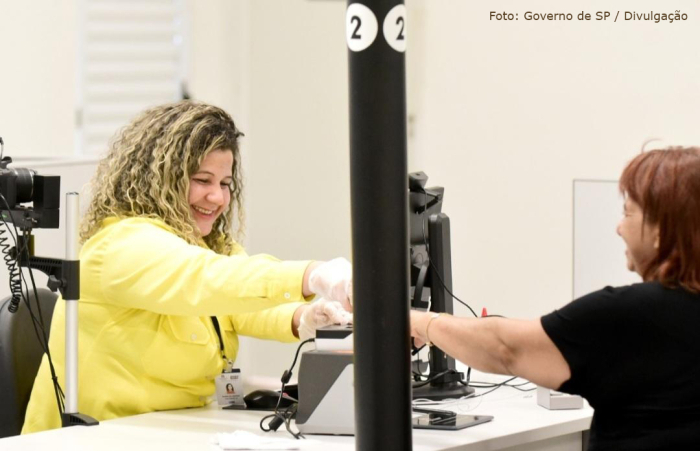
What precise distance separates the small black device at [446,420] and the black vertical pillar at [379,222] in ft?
1.86

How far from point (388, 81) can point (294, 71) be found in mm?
3070

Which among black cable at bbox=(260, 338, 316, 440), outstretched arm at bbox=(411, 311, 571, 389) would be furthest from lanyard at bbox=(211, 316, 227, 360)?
outstretched arm at bbox=(411, 311, 571, 389)

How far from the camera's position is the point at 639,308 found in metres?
1.57

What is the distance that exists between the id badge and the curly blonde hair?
0.32m

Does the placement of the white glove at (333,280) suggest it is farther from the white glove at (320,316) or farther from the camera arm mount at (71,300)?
the camera arm mount at (71,300)

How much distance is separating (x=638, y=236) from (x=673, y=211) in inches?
3.0

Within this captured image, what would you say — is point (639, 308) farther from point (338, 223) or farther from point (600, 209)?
point (338, 223)

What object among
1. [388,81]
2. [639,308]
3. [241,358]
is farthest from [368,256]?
[241,358]

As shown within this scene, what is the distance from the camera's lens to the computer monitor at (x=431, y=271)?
236cm

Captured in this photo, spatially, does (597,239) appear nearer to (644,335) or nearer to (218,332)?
(218,332)

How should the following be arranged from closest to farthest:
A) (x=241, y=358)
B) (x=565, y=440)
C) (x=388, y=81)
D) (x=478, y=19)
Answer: (x=388, y=81) → (x=565, y=440) → (x=478, y=19) → (x=241, y=358)

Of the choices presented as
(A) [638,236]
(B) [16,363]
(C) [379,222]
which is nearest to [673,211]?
(A) [638,236]

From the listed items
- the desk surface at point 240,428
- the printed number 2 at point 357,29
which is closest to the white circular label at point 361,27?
the printed number 2 at point 357,29

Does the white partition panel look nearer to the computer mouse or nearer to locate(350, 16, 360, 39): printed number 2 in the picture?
the computer mouse
